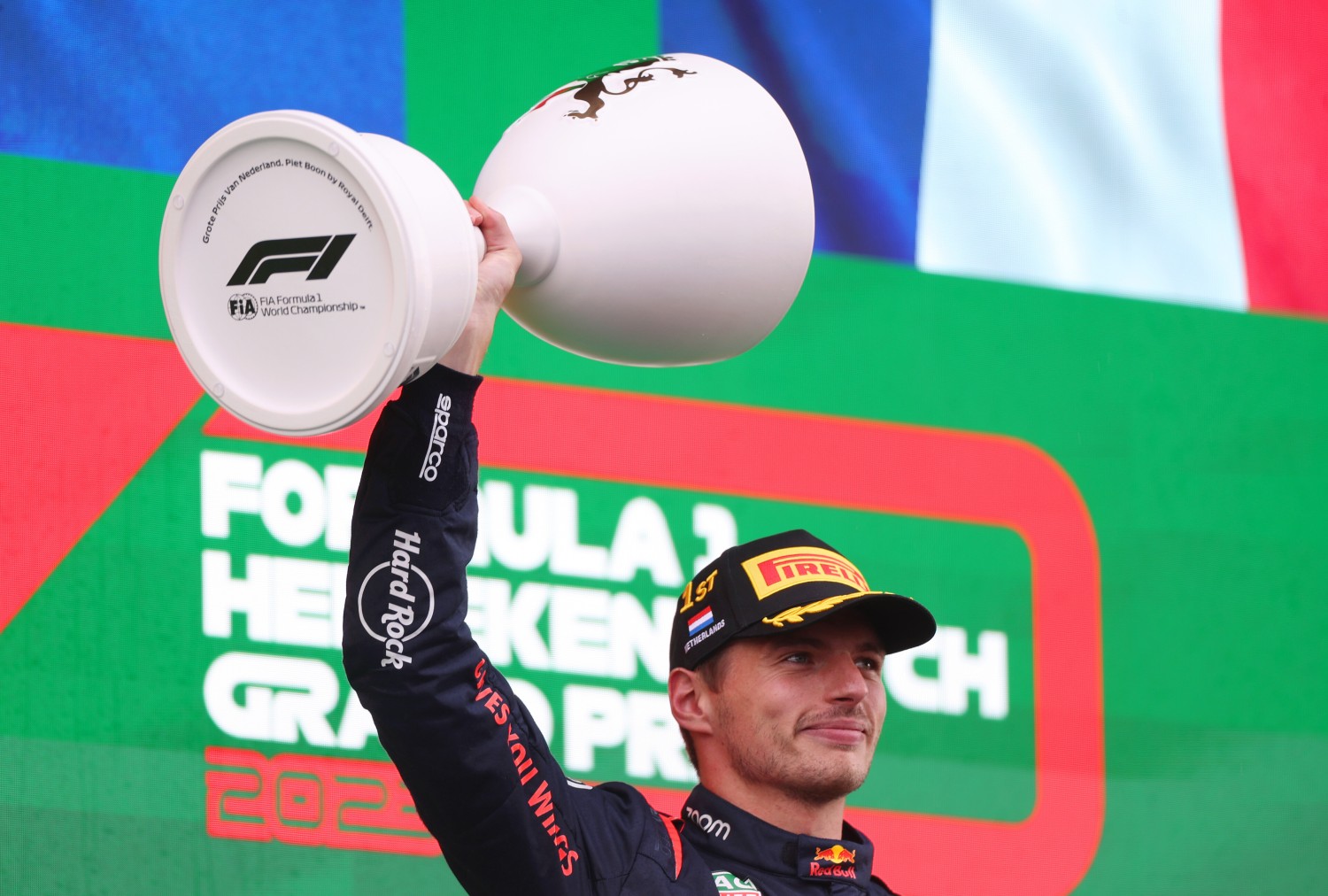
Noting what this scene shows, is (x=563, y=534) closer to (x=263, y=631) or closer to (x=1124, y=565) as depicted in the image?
(x=263, y=631)

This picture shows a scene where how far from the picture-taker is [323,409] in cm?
104

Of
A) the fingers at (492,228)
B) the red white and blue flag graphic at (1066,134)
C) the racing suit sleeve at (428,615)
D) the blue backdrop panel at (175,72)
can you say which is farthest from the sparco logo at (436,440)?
the red white and blue flag graphic at (1066,134)

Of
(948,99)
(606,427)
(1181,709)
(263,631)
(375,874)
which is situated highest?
(948,99)

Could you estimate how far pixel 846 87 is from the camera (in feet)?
7.62

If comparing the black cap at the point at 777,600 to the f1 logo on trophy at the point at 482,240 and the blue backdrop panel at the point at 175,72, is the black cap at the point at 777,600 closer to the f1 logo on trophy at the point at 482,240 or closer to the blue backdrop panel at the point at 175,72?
the f1 logo on trophy at the point at 482,240

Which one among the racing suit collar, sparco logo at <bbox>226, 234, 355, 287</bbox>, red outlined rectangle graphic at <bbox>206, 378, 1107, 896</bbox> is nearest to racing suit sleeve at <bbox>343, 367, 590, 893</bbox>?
sparco logo at <bbox>226, 234, 355, 287</bbox>

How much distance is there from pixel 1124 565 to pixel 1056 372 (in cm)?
27

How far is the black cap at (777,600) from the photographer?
1424mm

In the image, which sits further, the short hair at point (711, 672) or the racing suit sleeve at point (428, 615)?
the short hair at point (711, 672)

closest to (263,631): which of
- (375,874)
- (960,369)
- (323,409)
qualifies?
(375,874)

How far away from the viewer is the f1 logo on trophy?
1.03 m

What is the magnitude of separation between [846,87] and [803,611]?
1.10m

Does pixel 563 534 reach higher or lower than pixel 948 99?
lower

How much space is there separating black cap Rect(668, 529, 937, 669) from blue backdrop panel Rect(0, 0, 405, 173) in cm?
75
